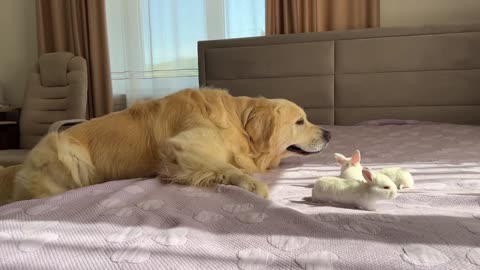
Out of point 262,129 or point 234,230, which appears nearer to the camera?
point 234,230

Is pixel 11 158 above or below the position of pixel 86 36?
below

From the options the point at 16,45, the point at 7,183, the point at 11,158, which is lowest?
the point at 11,158

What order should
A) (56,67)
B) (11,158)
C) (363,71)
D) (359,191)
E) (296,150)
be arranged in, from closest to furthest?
(359,191)
(296,150)
(11,158)
(363,71)
(56,67)

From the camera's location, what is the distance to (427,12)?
3098 mm

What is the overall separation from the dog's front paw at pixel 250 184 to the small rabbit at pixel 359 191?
15 centimetres

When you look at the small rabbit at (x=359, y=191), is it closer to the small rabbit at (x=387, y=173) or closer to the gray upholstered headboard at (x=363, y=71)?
the small rabbit at (x=387, y=173)

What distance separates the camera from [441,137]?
2.06m

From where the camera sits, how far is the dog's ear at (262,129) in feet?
4.91

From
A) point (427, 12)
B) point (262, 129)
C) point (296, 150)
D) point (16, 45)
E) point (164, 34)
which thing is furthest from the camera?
point (16, 45)

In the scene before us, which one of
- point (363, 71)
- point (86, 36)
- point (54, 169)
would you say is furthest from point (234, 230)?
point (86, 36)

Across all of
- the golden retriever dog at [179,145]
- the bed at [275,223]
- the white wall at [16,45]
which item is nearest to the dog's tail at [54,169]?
the golden retriever dog at [179,145]

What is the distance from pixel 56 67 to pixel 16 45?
102 centimetres

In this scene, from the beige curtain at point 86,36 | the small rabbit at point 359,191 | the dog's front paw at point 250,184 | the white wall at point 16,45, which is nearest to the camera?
the small rabbit at point 359,191

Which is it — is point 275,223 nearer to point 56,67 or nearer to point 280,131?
point 280,131
